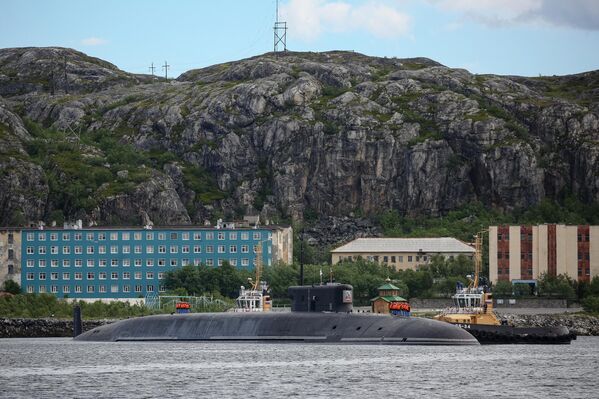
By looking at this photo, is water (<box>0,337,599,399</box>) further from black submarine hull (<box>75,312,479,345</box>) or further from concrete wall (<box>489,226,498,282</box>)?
concrete wall (<box>489,226,498,282</box>)

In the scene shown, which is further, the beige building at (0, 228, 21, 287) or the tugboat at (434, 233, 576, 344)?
the beige building at (0, 228, 21, 287)

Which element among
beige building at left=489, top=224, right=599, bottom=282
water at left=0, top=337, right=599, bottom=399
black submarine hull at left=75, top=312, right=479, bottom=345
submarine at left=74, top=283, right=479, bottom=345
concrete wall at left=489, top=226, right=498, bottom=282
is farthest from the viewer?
concrete wall at left=489, top=226, right=498, bottom=282

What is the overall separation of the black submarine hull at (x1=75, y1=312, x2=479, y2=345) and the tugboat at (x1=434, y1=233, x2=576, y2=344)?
1550cm

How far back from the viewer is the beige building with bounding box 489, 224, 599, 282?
7052 inches

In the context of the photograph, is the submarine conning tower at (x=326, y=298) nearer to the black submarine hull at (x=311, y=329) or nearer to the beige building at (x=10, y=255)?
the black submarine hull at (x=311, y=329)

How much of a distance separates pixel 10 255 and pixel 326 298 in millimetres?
95805

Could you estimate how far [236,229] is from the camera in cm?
18538

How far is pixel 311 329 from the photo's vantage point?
9369 cm

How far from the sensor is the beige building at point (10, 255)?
181375 mm

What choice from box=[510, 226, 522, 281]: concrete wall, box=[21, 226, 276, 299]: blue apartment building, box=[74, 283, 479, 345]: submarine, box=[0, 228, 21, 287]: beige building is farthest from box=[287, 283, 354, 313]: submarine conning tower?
box=[0, 228, 21, 287]: beige building

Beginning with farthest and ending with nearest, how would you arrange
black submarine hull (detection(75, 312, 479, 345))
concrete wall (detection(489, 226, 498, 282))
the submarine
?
concrete wall (detection(489, 226, 498, 282))
the submarine
black submarine hull (detection(75, 312, 479, 345))

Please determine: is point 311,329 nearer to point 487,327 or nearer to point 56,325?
point 487,327

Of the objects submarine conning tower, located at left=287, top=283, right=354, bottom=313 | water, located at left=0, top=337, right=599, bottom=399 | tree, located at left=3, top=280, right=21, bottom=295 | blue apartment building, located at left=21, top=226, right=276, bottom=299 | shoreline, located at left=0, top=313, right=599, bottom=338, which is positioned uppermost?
blue apartment building, located at left=21, top=226, right=276, bottom=299

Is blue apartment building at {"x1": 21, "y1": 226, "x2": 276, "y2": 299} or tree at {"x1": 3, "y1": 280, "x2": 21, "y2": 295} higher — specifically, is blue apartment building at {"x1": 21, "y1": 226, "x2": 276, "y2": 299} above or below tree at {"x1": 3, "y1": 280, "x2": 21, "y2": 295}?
above
